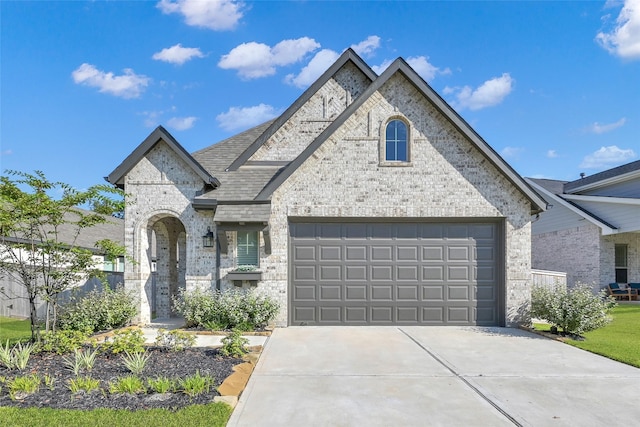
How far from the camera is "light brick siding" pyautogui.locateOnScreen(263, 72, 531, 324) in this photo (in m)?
10.6

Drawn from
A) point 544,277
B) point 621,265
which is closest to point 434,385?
point 544,277

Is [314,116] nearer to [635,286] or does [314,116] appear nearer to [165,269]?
[165,269]

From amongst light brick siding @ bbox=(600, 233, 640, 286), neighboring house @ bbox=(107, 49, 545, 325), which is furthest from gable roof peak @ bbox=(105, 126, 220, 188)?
light brick siding @ bbox=(600, 233, 640, 286)

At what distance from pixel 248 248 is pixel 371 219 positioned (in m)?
3.29

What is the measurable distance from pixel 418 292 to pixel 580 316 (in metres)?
3.59

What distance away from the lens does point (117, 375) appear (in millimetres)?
5895

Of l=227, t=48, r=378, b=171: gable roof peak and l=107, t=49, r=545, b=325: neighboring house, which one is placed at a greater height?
l=227, t=48, r=378, b=171: gable roof peak

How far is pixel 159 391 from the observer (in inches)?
201

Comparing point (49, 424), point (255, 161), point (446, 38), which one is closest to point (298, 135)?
point (255, 161)

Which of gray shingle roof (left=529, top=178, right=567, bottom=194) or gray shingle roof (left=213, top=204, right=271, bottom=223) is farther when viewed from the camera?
gray shingle roof (left=529, top=178, right=567, bottom=194)

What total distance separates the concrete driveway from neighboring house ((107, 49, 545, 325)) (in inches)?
72.9

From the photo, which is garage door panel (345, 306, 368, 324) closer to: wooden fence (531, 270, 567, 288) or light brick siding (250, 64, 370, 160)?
light brick siding (250, 64, 370, 160)

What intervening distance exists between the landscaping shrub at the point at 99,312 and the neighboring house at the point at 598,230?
17.9m

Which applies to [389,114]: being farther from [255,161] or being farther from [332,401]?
[332,401]
